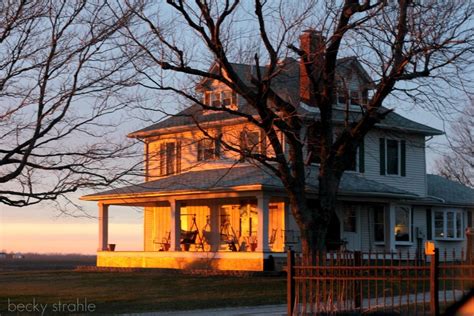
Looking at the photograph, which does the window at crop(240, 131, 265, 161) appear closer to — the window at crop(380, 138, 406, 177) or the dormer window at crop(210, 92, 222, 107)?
A: the dormer window at crop(210, 92, 222, 107)

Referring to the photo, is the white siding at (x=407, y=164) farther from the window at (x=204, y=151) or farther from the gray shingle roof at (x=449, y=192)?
the window at (x=204, y=151)

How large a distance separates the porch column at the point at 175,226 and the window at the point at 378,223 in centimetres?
932

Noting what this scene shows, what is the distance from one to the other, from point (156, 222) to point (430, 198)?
44.9 ft

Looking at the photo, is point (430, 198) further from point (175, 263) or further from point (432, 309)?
point (432, 309)

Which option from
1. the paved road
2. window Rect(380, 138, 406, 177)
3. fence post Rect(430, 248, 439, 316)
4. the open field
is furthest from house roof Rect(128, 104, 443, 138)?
fence post Rect(430, 248, 439, 316)

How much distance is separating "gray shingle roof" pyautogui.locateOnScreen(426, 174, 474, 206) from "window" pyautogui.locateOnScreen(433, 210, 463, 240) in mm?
708

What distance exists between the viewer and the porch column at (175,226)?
35.7 metres

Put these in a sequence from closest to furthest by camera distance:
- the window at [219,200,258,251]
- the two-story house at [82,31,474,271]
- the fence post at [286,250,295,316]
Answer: the fence post at [286,250,295,316]
the two-story house at [82,31,474,271]
the window at [219,200,258,251]

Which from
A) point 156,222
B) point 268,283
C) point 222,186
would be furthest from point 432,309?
point 156,222

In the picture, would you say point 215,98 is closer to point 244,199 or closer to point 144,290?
point 244,199

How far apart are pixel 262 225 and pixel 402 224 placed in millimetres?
11609

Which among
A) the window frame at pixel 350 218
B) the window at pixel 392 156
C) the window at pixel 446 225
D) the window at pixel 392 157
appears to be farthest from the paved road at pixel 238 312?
the window at pixel 446 225

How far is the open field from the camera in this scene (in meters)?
22.1

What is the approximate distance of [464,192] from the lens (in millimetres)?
47625
